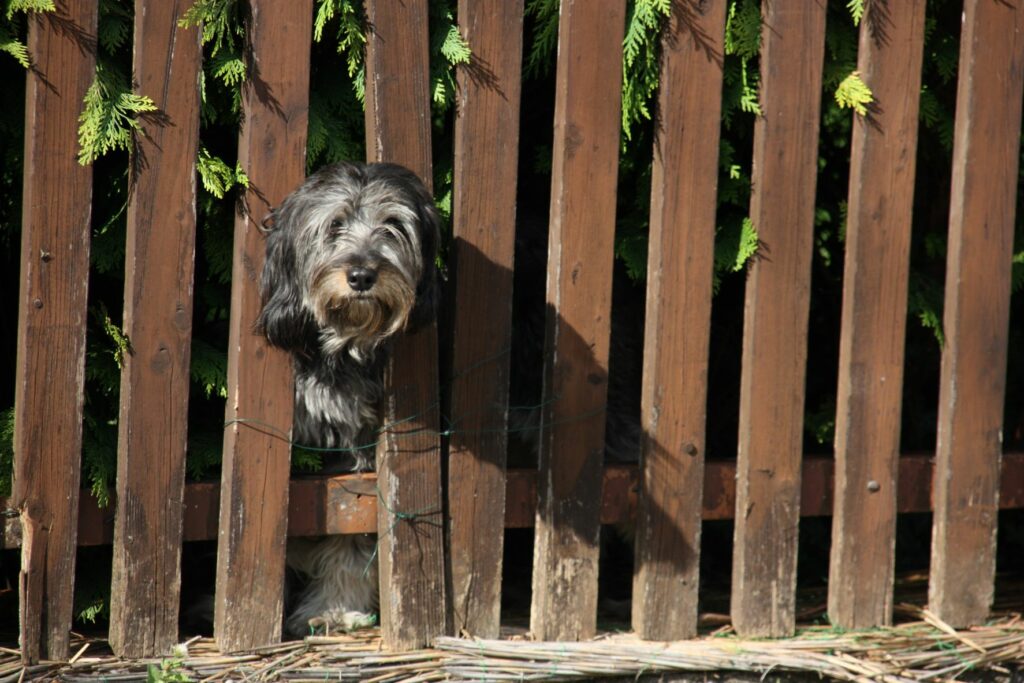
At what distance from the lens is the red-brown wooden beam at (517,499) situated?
12.9ft

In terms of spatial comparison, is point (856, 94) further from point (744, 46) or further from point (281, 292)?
point (281, 292)

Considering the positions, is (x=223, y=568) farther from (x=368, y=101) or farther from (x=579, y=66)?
(x=579, y=66)

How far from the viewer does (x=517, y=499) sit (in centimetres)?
423

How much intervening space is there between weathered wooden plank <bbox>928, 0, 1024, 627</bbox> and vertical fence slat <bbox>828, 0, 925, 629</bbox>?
0.21 m

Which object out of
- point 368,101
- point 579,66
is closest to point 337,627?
point 368,101

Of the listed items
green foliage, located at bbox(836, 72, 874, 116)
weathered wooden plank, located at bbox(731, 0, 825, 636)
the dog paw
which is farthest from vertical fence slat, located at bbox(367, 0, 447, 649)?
green foliage, located at bbox(836, 72, 874, 116)

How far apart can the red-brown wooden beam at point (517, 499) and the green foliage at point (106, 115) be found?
45.8 inches

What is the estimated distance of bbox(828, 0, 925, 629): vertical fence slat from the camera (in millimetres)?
4207

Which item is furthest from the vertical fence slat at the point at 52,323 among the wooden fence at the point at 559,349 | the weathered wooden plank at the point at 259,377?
the weathered wooden plank at the point at 259,377

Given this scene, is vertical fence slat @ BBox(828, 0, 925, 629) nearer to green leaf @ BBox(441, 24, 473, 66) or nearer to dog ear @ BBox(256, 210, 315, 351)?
green leaf @ BBox(441, 24, 473, 66)

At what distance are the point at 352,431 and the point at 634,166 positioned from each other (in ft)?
5.03

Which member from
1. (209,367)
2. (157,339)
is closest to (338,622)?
(209,367)

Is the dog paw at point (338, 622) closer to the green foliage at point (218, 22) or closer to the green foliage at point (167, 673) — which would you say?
the green foliage at point (167, 673)

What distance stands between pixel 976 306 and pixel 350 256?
2.38 m
